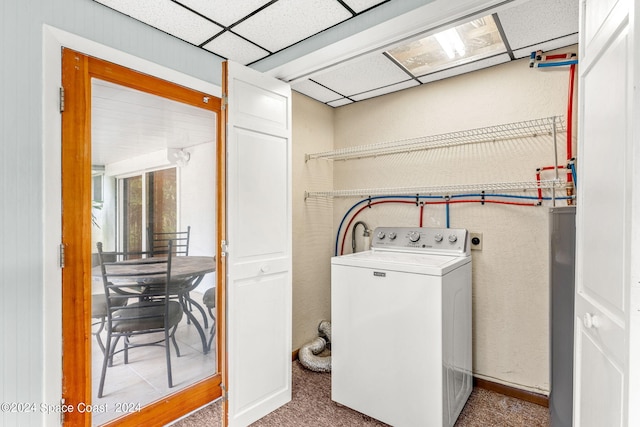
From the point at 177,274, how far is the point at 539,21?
2.50 metres

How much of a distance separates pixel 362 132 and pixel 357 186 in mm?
489

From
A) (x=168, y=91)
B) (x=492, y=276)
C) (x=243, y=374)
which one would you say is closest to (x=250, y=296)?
(x=243, y=374)

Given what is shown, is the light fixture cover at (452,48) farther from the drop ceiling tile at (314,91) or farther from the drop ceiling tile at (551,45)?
the drop ceiling tile at (314,91)

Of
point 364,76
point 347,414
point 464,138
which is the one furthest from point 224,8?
point 347,414

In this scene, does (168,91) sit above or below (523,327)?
above

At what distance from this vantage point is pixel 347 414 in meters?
2.04

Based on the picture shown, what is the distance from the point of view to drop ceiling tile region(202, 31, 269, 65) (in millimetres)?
1922

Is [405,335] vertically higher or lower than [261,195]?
lower

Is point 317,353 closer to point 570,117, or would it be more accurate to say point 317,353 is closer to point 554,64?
point 570,117

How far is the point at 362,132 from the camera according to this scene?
2926 millimetres

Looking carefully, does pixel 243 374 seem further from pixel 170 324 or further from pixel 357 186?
pixel 357 186

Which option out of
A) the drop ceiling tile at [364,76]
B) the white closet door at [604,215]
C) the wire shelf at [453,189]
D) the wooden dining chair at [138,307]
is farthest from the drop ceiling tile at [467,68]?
the wooden dining chair at [138,307]

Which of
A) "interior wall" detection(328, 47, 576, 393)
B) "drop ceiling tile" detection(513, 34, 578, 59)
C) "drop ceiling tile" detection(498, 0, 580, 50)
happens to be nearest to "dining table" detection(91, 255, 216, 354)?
"interior wall" detection(328, 47, 576, 393)

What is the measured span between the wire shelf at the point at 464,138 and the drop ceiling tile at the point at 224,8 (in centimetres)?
131
